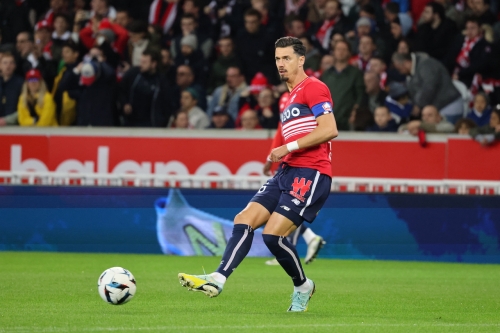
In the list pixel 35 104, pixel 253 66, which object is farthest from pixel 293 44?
pixel 35 104

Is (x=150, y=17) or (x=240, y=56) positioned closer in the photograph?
(x=240, y=56)

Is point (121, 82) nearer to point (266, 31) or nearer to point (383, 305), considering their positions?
point (266, 31)

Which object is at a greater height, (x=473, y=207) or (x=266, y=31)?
(x=266, y=31)

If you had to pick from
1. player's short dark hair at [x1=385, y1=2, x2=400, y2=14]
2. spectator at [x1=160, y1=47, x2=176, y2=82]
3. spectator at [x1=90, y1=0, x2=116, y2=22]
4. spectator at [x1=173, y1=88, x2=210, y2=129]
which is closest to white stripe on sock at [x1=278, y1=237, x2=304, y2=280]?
spectator at [x1=173, y1=88, x2=210, y2=129]

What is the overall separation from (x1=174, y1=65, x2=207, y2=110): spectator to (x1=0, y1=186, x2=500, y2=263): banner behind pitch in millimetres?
2866

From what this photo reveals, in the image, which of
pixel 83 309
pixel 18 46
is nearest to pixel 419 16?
pixel 18 46

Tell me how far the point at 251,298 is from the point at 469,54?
838cm

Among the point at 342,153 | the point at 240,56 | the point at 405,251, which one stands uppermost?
the point at 240,56

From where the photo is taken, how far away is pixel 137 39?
17188mm

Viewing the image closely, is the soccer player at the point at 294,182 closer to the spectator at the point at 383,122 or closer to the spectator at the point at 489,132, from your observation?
the spectator at the point at 489,132

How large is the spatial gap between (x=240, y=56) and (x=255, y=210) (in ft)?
31.0

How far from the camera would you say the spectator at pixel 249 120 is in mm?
15672

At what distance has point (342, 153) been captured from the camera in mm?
15312

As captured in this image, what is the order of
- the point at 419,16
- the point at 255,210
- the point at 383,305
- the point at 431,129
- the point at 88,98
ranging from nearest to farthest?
1. the point at 255,210
2. the point at 383,305
3. the point at 431,129
4. the point at 88,98
5. the point at 419,16
